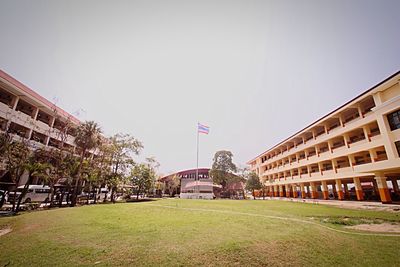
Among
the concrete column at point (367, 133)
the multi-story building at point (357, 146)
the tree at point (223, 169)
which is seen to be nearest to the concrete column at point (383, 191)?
the multi-story building at point (357, 146)

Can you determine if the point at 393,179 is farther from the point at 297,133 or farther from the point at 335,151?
the point at 297,133

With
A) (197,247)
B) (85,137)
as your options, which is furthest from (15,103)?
(197,247)

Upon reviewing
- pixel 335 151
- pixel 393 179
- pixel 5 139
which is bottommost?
pixel 393 179

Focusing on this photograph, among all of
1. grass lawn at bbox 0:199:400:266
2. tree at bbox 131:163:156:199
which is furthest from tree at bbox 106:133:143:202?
grass lawn at bbox 0:199:400:266

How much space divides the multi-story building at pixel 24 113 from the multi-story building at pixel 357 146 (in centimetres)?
4251

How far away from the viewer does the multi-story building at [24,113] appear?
28031 mm

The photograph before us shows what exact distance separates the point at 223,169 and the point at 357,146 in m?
31.5

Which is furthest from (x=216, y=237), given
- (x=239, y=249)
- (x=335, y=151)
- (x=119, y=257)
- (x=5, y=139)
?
(x=335, y=151)

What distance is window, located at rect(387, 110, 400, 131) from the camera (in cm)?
2275

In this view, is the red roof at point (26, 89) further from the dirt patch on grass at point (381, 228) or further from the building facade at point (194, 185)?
the dirt patch on grass at point (381, 228)

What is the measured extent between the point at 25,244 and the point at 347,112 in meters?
42.6

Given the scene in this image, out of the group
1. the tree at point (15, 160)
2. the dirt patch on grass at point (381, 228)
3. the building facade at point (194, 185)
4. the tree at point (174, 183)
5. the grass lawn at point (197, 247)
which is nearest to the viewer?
the grass lawn at point (197, 247)

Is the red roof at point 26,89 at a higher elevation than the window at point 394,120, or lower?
higher

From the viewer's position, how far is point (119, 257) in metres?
6.65
